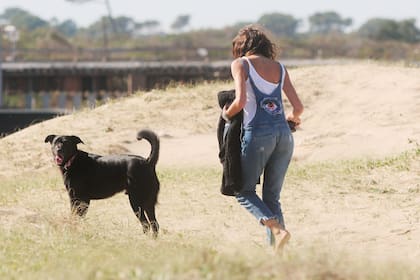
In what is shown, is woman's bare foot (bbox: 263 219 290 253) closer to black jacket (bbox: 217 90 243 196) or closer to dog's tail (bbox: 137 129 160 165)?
black jacket (bbox: 217 90 243 196)

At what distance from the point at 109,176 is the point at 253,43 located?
105 inches

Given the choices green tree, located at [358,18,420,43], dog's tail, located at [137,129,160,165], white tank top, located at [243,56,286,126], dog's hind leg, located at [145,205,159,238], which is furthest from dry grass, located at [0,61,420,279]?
green tree, located at [358,18,420,43]

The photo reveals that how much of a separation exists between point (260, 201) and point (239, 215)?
3.90m

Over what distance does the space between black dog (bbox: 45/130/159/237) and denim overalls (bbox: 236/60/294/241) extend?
2.07m

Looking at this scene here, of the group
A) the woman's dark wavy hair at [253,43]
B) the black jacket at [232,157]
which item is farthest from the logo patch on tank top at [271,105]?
the woman's dark wavy hair at [253,43]

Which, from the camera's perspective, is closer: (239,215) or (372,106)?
(239,215)

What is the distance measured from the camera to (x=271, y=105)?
27.2 ft

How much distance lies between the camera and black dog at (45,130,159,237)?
34.0 feet

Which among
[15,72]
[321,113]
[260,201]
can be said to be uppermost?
[260,201]

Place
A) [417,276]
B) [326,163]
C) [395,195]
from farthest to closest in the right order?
[326,163] → [395,195] → [417,276]

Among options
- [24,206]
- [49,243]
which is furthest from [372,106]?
[49,243]

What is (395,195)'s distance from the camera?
13.9 meters

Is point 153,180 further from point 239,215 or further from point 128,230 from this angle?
point 239,215

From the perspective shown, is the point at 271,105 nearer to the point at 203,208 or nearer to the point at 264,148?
the point at 264,148
